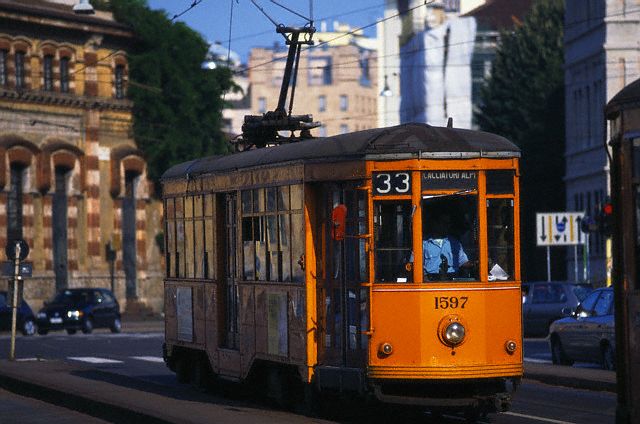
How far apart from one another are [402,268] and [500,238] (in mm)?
1003

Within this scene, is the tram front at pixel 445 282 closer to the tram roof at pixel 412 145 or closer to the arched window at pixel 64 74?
the tram roof at pixel 412 145

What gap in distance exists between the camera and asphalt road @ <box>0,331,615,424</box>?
20844 millimetres

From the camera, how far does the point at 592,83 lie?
254 ft

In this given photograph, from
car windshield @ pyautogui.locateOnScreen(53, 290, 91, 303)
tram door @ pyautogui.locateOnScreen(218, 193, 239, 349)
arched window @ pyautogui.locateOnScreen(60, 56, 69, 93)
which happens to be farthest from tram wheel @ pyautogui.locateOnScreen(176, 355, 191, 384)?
arched window @ pyautogui.locateOnScreen(60, 56, 69, 93)

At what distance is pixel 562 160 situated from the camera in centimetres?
8350

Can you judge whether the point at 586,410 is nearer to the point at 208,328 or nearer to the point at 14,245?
the point at 208,328

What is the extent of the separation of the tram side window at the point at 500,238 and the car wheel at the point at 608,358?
10574mm

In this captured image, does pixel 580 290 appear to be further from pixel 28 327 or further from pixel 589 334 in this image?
pixel 28 327

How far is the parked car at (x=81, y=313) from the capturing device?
5578cm

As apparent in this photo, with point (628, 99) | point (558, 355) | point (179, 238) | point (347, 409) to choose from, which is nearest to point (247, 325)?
point (347, 409)

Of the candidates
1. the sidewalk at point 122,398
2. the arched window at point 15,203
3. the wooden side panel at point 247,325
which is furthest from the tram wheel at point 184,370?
the arched window at point 15,203

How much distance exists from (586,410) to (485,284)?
3.59 metres

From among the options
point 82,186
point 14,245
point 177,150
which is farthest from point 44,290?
point 14,245

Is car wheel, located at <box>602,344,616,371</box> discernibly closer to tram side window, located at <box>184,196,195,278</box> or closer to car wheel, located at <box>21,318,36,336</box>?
tram side window, located at <box>184,196,195,278</box>
